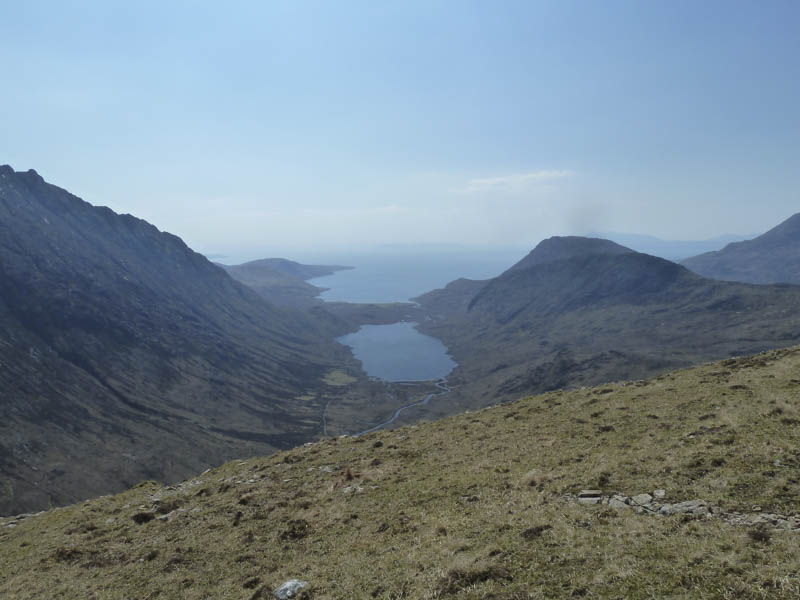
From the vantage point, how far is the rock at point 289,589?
1440 centimetres

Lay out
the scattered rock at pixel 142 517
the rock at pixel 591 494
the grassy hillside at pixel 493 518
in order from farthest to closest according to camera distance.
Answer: the scattered rock at pixel 142 517
the rock at pixel 591 494
the grassy hillside at pixel 493 518

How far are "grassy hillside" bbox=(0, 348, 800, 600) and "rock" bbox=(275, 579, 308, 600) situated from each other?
38cm

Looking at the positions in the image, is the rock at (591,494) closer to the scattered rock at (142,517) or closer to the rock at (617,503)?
the rock at (617,503)

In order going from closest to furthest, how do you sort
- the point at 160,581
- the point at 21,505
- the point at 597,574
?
the point at 597,574 → the point at 160,581 → the point at 21,505

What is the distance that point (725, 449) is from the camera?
62.1ft

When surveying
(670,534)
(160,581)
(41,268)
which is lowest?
(160,581)

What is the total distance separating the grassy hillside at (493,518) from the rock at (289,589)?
15.1 inches

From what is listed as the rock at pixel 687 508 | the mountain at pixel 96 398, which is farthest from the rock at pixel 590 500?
the mountain at pixel 96 398

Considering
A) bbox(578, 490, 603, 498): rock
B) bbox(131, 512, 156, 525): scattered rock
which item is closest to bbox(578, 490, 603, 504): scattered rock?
bbox(578, 490, 603, 498): rock

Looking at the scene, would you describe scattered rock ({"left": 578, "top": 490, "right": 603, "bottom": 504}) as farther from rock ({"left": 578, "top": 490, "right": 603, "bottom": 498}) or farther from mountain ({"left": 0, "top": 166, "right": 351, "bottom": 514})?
mountain ({"left": 0, "top": 166, "right": 351, "bottom": 514})

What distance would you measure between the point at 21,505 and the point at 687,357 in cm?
18593

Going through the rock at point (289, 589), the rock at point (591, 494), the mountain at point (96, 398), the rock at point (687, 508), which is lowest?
the mountain at point (96, 398)

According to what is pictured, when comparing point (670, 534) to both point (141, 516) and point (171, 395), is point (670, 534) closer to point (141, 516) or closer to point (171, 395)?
point (141, 516)

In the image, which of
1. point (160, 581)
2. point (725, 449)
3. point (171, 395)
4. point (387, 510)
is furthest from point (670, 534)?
point (171, 395)
